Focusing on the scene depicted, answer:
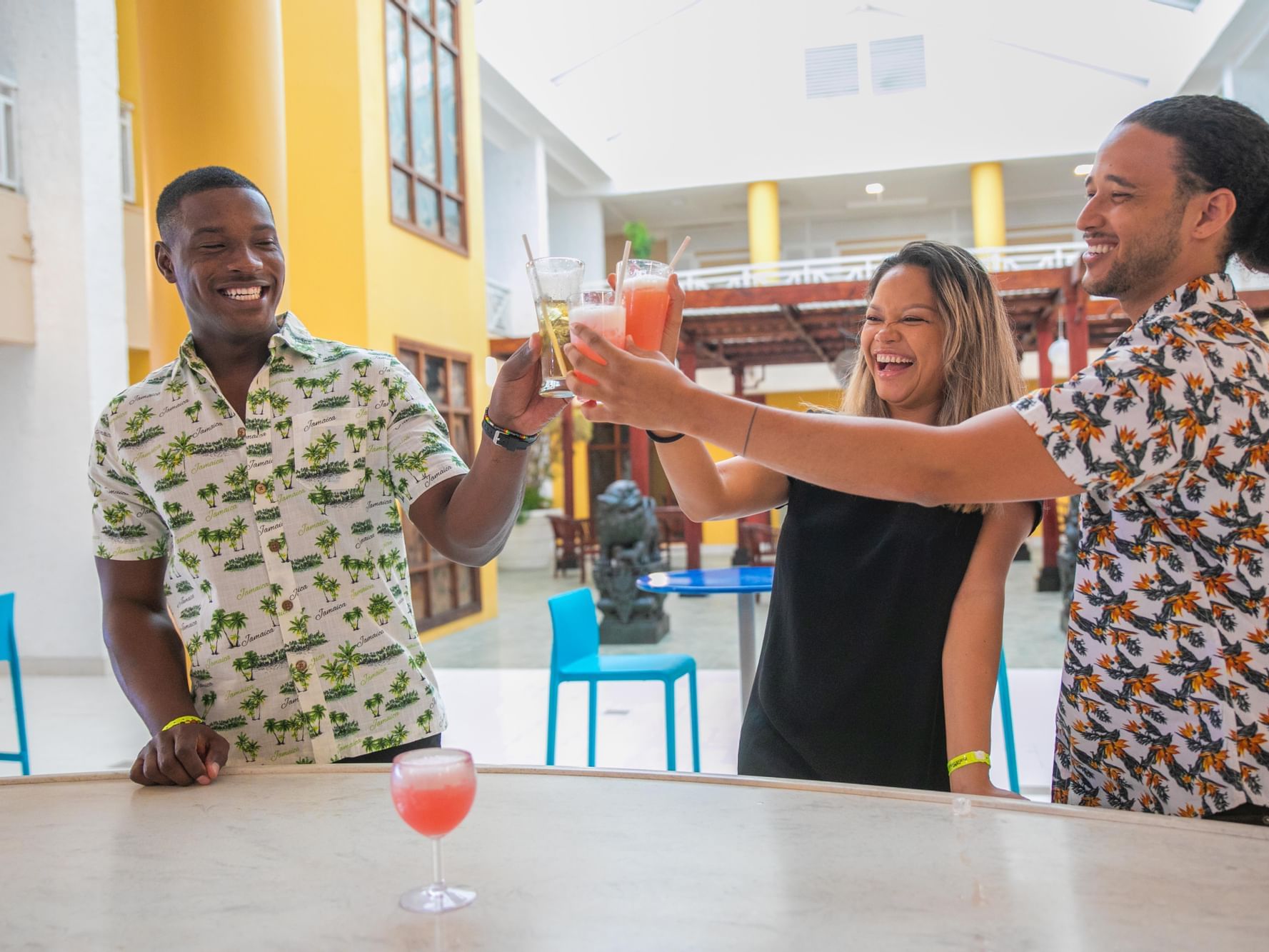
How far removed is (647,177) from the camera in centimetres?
1698

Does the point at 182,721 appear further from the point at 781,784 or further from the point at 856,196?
the point at 856,196

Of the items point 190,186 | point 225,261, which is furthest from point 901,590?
point 190,186

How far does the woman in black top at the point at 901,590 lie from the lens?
159 cm

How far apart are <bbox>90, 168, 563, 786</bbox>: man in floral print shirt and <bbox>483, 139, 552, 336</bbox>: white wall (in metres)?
12.4

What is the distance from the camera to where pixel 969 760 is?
1.52 meters

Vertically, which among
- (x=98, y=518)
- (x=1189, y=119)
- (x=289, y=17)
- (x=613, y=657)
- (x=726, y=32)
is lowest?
(x=613, y=657)

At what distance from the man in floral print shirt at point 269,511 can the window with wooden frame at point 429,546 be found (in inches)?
271

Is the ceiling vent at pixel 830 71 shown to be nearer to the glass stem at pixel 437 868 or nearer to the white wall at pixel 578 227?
the white wall at pixel 578 227

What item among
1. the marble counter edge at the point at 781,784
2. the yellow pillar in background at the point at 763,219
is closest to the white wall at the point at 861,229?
the yellow pillar in background at the point at 763,219

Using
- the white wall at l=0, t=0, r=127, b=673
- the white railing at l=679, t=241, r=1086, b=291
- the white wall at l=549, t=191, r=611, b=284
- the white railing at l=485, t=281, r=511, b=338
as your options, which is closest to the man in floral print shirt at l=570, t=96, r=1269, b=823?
the white wall at l=0, t=0, r=127, b=673

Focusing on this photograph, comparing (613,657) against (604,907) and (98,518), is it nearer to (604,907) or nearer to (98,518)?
(98,518)

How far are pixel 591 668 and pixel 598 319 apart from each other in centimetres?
270

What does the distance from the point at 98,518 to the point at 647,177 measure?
16.0 meters

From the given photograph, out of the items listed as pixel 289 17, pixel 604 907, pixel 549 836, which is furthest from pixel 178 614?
pixel 289 17
